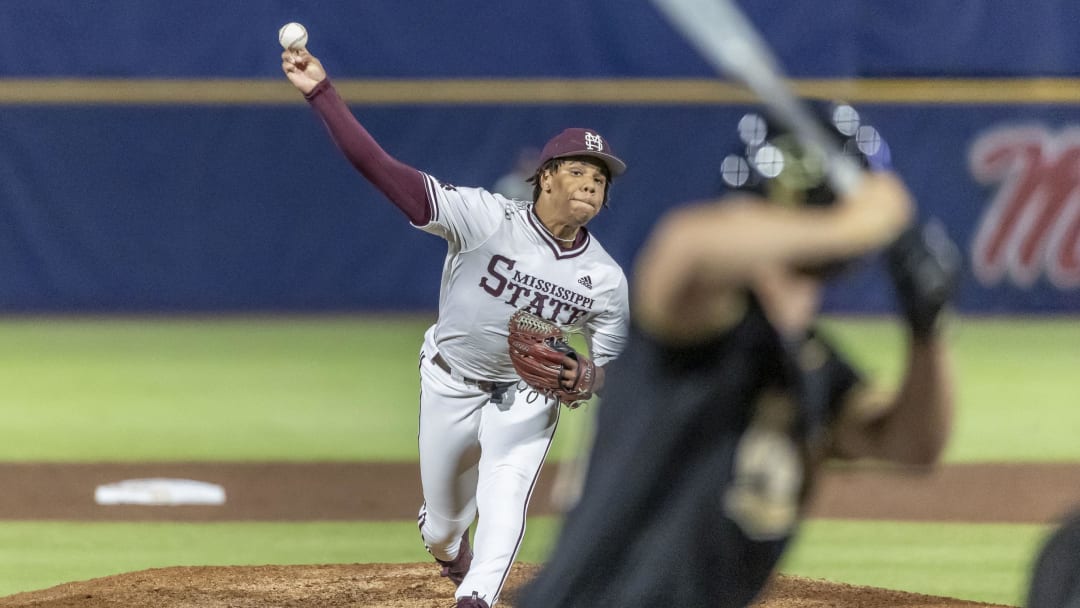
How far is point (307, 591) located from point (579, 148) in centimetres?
211

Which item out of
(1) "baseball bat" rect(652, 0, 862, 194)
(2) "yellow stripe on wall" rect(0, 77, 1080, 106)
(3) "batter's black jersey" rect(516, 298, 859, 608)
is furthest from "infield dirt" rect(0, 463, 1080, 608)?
(2) "yellow stripe on wall" rect(0, 77, 1080, 106)

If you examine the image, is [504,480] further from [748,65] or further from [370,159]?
[748,65]

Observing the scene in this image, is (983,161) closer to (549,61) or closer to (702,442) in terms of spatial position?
(549,61)

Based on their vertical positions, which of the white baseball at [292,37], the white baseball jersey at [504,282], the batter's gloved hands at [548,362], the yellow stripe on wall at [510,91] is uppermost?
the yellow stripe on wall at [510,91]

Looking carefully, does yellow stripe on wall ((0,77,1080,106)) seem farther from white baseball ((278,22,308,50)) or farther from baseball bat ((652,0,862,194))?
baseball bat ((652,0,862,194))

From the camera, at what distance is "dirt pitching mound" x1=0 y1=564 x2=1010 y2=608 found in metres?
5.43

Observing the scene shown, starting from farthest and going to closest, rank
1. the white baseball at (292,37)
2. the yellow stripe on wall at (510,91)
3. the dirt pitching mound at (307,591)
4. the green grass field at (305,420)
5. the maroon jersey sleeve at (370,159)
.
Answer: the yellow stripe on wall at (510,91), the green grass field at (305,420), the dirt pitching mound at (307,591), the white baseball at (292,37), the maroon jersey sleeve at (370,159)

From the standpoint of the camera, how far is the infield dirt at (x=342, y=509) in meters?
5.52

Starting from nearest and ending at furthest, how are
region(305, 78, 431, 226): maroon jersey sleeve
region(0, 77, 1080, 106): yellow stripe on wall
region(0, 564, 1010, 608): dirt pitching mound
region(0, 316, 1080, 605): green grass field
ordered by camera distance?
region(305, 78, 431, 226): maroon jersey sleeve, region(0, 564, 1010, 608): dirt pitching mound, region(0, 316, 1080, 605): green grass field, region(0, 77, 1080, 106): yellow stripe on wall

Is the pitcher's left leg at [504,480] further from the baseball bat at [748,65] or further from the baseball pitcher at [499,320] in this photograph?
the baseball bat at [748,65]

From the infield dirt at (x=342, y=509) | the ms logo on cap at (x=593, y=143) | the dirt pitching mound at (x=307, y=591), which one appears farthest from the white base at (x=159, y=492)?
the ms logo on cap at (x=593, y=143)

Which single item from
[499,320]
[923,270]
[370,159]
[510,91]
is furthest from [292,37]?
[510,91]

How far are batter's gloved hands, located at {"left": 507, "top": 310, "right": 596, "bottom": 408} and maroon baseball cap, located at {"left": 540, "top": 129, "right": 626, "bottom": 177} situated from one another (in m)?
0.56

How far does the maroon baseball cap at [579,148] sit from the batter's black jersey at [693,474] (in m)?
2.56
